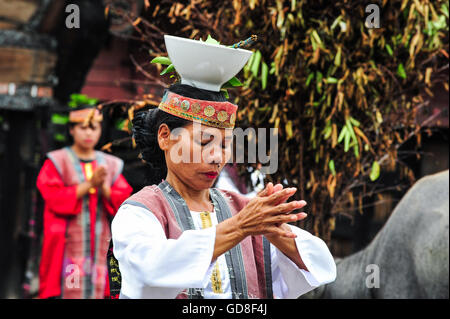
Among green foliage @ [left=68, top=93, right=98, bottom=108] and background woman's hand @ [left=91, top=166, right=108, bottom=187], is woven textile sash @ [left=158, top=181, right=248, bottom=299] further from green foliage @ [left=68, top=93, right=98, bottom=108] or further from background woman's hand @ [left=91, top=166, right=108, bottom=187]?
green foliage @ [left=68, top=93, right=98, bottom=108]

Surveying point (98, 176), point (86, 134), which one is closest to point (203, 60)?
point (98, 176)

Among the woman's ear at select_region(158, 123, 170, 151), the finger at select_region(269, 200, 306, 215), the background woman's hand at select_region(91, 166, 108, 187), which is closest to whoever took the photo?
the finger at select_region(269, 200, 306, 215)

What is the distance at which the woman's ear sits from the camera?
2.49 meters

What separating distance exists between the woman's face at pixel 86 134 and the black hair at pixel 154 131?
256cm

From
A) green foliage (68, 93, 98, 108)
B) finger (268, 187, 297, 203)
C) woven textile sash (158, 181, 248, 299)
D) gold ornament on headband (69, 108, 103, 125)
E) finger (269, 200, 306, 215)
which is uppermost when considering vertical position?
green foliage (68, 93, 98, 108)

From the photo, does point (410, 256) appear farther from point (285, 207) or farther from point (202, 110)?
point (285, 207)

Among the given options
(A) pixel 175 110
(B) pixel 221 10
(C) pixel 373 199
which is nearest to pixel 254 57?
(B) pixel 221 10

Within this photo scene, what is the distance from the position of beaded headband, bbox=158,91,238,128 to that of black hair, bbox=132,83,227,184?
0.03 m

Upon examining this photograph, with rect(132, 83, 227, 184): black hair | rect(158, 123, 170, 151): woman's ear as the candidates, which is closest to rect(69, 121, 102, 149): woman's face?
rect(132, 83, 227, 184): black hair

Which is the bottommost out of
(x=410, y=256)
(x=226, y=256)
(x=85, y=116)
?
(x=410, y=256)

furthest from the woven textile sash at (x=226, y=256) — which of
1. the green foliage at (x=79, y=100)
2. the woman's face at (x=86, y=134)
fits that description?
the green foliage at (x=79, y=100)

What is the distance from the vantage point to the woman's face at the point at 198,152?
7.83 feet

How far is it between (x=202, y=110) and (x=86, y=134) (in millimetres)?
2992

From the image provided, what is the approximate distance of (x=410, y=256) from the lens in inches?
207
